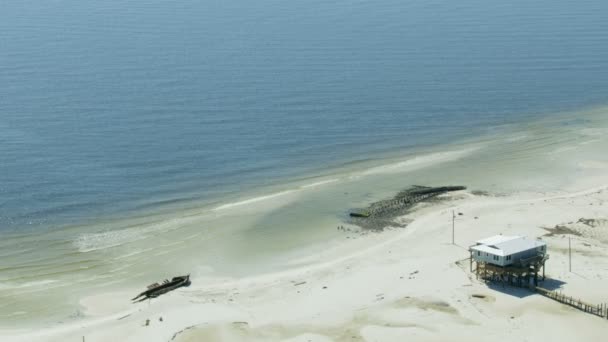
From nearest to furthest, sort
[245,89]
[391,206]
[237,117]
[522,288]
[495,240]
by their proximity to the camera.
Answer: [522,288], [495,240], [391,206], [237,117], [245,89]

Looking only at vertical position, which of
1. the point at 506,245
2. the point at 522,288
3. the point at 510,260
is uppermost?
the point at 506,245

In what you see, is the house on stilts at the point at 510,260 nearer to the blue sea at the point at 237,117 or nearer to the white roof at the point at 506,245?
the white roof at the point at 506,245

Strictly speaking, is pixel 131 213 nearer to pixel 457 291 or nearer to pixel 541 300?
pixel 457 291

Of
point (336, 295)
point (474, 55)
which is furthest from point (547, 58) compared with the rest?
point (336, 295)

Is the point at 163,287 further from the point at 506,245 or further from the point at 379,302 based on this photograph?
the point at 506,245

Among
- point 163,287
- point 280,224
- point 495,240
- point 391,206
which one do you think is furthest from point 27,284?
point 495,240

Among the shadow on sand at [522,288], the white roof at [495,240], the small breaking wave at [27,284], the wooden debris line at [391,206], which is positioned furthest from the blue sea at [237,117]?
the shadow on sand at [522,288]

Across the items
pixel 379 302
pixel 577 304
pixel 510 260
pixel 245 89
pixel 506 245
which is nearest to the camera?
pixel 577 304
